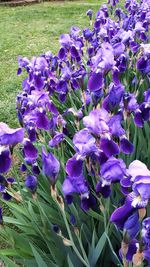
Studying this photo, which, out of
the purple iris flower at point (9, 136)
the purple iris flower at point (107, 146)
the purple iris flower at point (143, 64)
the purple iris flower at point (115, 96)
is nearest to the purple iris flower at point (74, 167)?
the purple iris flower at point (107, 146)

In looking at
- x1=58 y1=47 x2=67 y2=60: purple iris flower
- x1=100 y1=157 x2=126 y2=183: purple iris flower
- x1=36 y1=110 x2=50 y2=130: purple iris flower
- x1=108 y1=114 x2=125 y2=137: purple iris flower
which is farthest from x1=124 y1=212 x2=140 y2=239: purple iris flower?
x1=58 y1=47 x2=67 y2=60: purple iris flower

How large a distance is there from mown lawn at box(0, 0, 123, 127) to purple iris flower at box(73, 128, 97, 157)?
10.7 feet

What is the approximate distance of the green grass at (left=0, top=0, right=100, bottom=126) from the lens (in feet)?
20.2

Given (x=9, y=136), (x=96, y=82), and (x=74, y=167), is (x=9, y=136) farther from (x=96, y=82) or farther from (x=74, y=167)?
(x=96, y=82)

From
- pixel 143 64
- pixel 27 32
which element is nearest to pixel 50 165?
pixel 143 64

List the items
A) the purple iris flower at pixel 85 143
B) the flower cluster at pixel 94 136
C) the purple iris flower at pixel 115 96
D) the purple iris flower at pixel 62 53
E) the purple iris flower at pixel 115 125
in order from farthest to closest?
1. the purple iris flower at pixel 62 53
2. the purple iris flower at pixel 115 96
3. the purple iris flower at pixel 115 125
4. the purple iris flower at pixel 85 143
5. the flower cluster at pixel 94 136

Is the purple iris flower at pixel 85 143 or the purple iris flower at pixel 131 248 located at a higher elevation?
the purple iris flower at pixel 85 143

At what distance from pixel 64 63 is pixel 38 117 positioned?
180 centimetres

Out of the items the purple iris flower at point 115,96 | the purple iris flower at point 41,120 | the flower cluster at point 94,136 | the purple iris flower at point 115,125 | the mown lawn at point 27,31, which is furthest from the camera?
the mown lawn at point 27,31

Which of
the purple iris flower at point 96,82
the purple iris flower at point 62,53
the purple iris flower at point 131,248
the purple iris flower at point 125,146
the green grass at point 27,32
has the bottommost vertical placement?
the green grass at point 27,32

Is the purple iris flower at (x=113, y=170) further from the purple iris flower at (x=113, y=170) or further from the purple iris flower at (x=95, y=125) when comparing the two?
the purple iris flower at (x=95, y=125)

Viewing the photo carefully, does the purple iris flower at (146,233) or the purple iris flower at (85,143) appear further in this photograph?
the purple iris flower at (85,143)

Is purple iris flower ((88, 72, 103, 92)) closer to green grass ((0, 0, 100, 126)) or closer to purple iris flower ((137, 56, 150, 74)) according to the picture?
purple iris flower ((137, 56, 150, 74))

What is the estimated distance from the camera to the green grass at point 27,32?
6164 mm
